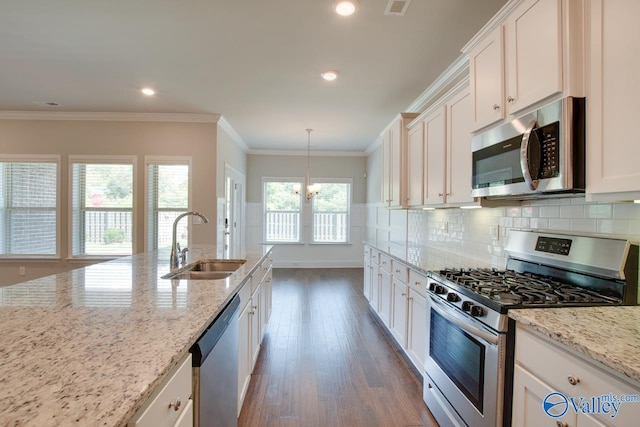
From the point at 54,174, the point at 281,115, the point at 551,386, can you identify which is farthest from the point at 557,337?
the point at 54,174

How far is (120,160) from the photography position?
477 cm

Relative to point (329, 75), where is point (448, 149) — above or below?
below

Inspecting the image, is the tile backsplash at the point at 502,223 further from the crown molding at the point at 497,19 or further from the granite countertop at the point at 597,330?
the crown molding at the point at 497,19

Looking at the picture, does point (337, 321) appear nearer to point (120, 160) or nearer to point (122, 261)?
point (122, 261)

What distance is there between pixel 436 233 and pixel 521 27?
2193mm

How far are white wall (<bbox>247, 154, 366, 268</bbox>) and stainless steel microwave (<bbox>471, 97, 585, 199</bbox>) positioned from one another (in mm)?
5487

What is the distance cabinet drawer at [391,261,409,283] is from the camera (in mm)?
2706

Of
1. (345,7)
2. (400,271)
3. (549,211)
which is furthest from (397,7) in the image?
(400,271)

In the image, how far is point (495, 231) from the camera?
95.9 inches

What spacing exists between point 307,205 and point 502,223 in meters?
5.23

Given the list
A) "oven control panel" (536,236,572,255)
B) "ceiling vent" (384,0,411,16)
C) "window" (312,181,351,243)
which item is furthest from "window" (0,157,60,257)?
"oven control panel" (536,236,572,255)

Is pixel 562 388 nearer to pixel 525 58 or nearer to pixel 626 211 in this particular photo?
pixel 626 211

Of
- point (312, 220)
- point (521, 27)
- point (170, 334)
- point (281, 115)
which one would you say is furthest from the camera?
point (312, 220)

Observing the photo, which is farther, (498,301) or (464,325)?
(464,325)
